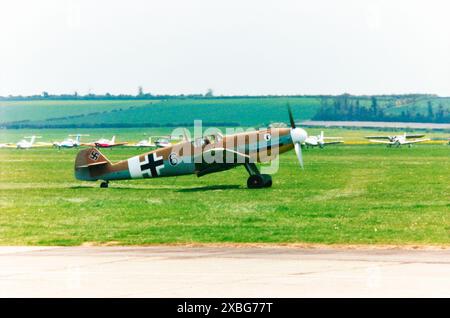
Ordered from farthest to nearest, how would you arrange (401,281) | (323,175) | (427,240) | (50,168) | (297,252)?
1. (50,168)
2. (323,175)
3. (427,240)
4. (297,252)
5. (401,281)

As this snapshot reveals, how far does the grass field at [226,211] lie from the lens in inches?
1062

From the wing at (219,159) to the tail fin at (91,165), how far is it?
4.24 m

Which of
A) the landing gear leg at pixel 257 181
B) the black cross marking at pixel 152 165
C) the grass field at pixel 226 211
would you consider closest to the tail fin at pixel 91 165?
the grass field at pixel 226 211

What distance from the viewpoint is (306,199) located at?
1598 inches

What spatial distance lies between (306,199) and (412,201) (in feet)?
13.0

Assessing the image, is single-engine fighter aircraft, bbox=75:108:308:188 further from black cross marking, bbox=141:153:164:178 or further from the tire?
the tire

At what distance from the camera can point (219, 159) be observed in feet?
153

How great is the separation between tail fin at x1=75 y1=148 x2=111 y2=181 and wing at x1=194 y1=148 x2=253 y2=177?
4.24 m

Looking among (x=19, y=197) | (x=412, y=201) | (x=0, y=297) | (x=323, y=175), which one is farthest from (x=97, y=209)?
(x=323, y=175)

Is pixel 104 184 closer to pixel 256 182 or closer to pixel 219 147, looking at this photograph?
pixel 219 147

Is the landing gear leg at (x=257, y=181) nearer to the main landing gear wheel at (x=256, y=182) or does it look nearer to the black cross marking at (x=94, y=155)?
the main landing gear wheel at (x=256, y=182)

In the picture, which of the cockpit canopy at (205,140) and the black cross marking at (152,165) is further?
the black cross marking at (152,165)

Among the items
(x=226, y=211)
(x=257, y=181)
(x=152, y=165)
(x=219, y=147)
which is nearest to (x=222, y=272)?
(x=226, y=211)
